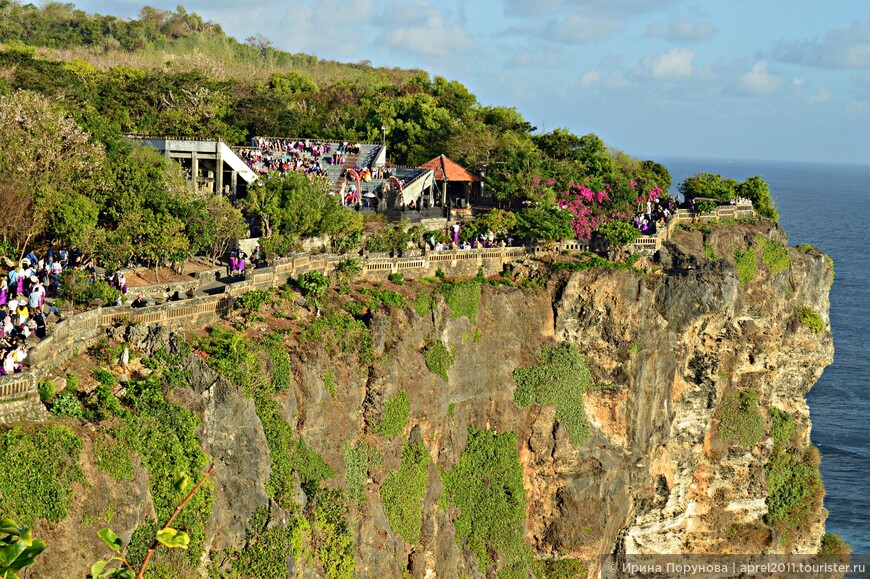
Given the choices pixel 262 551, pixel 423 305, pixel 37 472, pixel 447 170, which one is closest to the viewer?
pixel 37 472

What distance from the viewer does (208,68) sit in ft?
335

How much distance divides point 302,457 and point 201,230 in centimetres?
1458

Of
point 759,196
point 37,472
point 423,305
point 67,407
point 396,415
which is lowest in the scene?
point 396,415

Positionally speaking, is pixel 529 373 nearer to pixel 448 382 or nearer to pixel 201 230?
pixel 448 382

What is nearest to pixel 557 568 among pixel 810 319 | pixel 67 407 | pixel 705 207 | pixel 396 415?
pixel 396 415

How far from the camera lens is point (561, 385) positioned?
64250 millimetres

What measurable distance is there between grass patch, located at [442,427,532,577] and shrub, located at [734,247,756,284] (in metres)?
21.1

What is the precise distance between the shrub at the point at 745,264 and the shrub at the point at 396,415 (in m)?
28.4

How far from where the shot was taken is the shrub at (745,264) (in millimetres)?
73062

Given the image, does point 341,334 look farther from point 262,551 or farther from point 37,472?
point 37,472

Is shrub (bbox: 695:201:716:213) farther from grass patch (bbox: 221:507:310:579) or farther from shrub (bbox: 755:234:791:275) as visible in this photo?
grass patch (bbox: 221:507:310:579)

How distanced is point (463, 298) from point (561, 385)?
8806 millimetres

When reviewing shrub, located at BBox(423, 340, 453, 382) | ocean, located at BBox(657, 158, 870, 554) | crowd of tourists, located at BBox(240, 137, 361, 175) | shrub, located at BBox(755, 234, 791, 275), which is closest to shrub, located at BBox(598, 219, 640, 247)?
shrub, located at BBox(755, 234, 791, 275)

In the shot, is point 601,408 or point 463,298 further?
point 601,408
